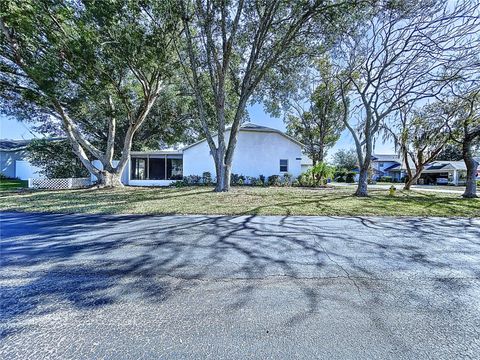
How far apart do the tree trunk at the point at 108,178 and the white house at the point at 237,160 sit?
400cm

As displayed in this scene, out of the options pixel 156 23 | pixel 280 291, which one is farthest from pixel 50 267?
pixel 156 23

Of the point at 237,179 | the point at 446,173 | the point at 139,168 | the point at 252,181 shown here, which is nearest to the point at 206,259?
the point at 237,179

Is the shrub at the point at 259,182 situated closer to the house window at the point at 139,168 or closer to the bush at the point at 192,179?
the bush at the point at 192,179

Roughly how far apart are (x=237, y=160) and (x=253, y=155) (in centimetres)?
150

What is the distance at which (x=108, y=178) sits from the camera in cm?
1641

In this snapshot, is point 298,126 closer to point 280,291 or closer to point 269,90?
point 269,90

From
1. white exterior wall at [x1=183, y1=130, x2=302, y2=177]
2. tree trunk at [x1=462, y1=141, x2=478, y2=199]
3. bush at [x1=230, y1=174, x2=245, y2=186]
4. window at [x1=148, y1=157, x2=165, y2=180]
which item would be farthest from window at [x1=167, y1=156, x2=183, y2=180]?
tree trunk at [x1=462, y1=141, x2=478, y2=199]

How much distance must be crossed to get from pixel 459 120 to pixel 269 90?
39.9 feet

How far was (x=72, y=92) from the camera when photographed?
44.4ft

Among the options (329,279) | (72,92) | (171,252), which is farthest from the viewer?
(72,92)

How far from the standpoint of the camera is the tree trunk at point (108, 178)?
16.3 m

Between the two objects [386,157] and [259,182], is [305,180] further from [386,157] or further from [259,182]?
[386,157]

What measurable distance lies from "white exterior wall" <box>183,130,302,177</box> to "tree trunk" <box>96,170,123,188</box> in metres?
5.48

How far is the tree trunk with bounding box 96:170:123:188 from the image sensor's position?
1630 cm
